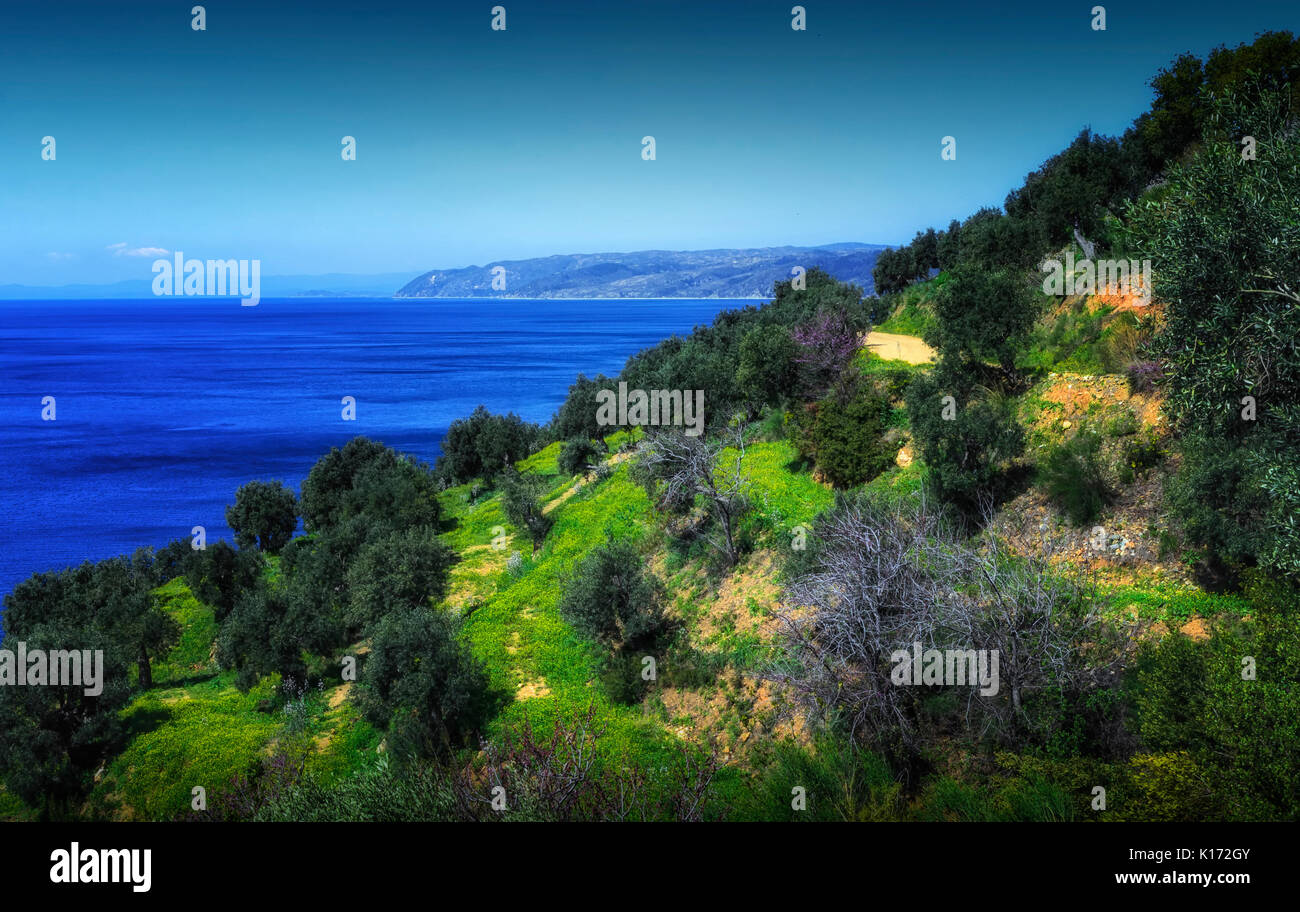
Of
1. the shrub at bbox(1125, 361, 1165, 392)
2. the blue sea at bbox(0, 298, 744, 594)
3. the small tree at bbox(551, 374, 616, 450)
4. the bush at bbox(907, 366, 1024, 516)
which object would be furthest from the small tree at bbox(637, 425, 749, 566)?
the blue sea at bbox(0, 298, 744, 594)

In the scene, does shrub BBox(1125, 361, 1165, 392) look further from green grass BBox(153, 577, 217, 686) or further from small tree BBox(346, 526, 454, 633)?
green grass BBox(153, 577, 217, 686)

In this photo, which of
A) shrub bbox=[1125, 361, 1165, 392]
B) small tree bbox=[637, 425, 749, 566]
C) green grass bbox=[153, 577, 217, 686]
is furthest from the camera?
green grass bbox=[153, 577, 217, 686]

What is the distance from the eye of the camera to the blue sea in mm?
62219

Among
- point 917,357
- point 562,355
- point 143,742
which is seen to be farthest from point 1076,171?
point 562,355

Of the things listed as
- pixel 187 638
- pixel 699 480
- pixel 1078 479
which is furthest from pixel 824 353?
pixel 187 638

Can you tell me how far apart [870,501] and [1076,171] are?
27.4 meters

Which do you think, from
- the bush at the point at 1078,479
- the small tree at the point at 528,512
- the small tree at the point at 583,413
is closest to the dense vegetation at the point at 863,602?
the bush at the point at 1078,479

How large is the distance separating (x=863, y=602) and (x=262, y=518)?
4757cm

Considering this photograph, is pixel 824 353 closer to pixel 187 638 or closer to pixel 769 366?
pixel 769 366

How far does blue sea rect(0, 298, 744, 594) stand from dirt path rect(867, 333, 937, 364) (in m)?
49.8

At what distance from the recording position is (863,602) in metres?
14.0

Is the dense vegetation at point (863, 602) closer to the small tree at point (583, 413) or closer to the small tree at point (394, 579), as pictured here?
the small tree at point (394, 579)

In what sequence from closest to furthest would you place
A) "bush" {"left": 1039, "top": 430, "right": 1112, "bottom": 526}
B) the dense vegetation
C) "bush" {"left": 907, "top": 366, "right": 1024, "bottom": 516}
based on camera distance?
the dense vegetation, "bush" {"left": 1039, "top": 430, "right": 1112, "bottom": 526}, "bush" {"left": 907, "top": 366, "right": 1024, "bottom": 516}
